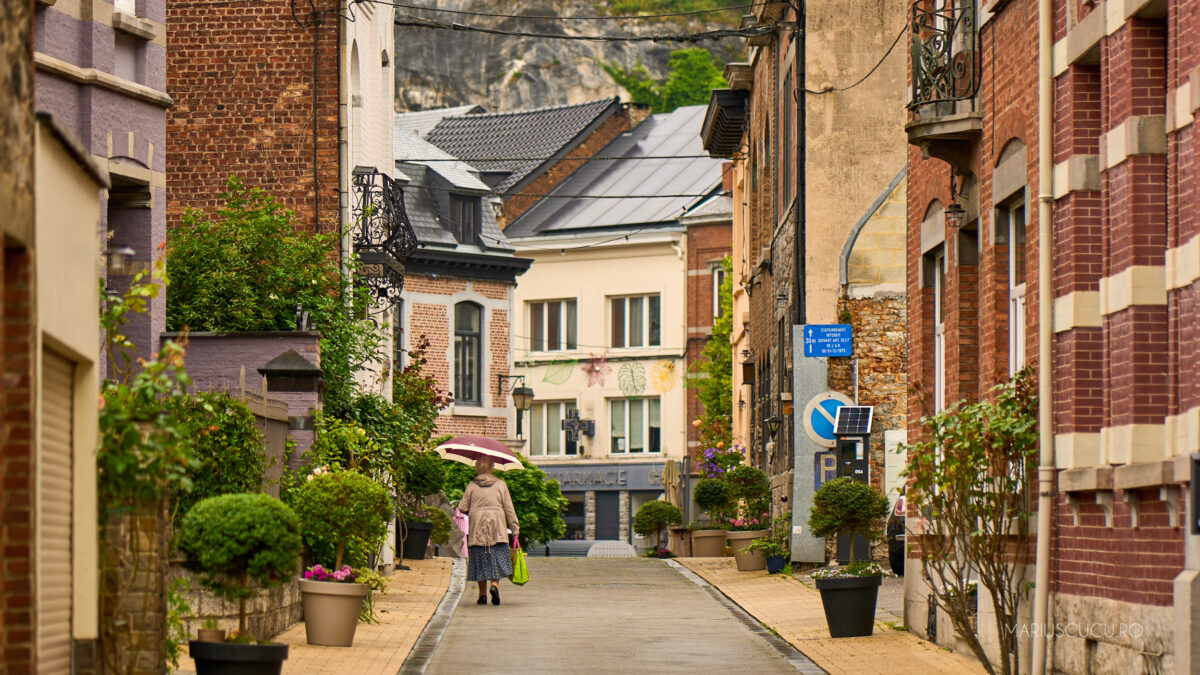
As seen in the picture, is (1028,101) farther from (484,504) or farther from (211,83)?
(211,83)

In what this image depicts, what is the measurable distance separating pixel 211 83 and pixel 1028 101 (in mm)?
14469

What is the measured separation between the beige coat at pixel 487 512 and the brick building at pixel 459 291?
26.1 m

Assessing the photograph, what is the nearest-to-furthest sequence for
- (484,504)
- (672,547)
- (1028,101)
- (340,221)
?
(1028,101), (484,504), (340,221), (672,547)

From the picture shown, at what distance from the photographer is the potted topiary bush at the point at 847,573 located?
624 inches

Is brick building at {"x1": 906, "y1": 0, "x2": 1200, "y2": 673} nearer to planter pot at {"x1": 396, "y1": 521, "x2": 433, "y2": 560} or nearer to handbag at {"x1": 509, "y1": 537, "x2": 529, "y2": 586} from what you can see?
handbag at {"x1": 509, "y1": 537, "x2": 529, "y2": 586}

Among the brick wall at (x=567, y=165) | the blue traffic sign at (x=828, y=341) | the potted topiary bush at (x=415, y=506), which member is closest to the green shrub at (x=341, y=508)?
the blue traffic sign at (x=828, y=341)

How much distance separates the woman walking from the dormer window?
92.0ft

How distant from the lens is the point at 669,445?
5644 centimetres

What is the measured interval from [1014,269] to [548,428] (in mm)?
45076

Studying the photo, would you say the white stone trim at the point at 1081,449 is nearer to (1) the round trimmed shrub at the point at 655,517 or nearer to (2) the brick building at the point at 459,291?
(1) the round trimmed shrub at the point at 655,517

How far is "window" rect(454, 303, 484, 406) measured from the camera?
4916cm

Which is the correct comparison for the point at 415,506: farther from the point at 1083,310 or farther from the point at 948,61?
the point at 1083,310

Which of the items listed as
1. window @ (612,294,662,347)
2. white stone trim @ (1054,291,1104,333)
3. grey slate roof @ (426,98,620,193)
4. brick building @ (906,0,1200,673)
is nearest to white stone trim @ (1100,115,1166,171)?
brick building @ (906,0,1200,673)

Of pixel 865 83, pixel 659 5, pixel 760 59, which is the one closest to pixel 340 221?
pixel 865 83
